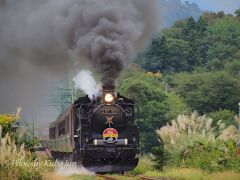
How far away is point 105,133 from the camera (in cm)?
1912

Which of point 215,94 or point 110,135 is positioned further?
point 215,94

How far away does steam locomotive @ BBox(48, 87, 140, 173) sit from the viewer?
19.0 meters

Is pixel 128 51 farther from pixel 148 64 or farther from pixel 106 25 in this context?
pixel 148 64

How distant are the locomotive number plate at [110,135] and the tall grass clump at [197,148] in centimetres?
224

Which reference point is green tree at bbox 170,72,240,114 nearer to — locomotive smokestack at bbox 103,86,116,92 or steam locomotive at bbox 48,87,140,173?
steam locomotive at bbox 48,87,140,173

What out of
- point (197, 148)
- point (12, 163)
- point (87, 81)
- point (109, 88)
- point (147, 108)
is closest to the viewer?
point (12, 163)

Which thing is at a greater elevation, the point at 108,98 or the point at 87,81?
the point at 87,81

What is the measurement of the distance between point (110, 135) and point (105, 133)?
7.0 inches

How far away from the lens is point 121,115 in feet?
62.9

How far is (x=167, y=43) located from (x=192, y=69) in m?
8.37

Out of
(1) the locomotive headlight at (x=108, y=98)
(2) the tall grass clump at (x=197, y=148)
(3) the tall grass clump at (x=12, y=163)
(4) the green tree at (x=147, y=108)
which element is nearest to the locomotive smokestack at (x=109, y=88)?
(1) the locomotive headlight at (x=108, y=98)

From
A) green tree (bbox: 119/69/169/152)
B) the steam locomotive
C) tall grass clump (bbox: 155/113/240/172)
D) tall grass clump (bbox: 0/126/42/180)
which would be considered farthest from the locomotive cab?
green tree (bbox: 119/69/169/152)

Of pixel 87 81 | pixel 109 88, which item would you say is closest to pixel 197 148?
pixel 109 88

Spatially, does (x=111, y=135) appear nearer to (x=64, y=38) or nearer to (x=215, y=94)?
(x=64, y=38)
